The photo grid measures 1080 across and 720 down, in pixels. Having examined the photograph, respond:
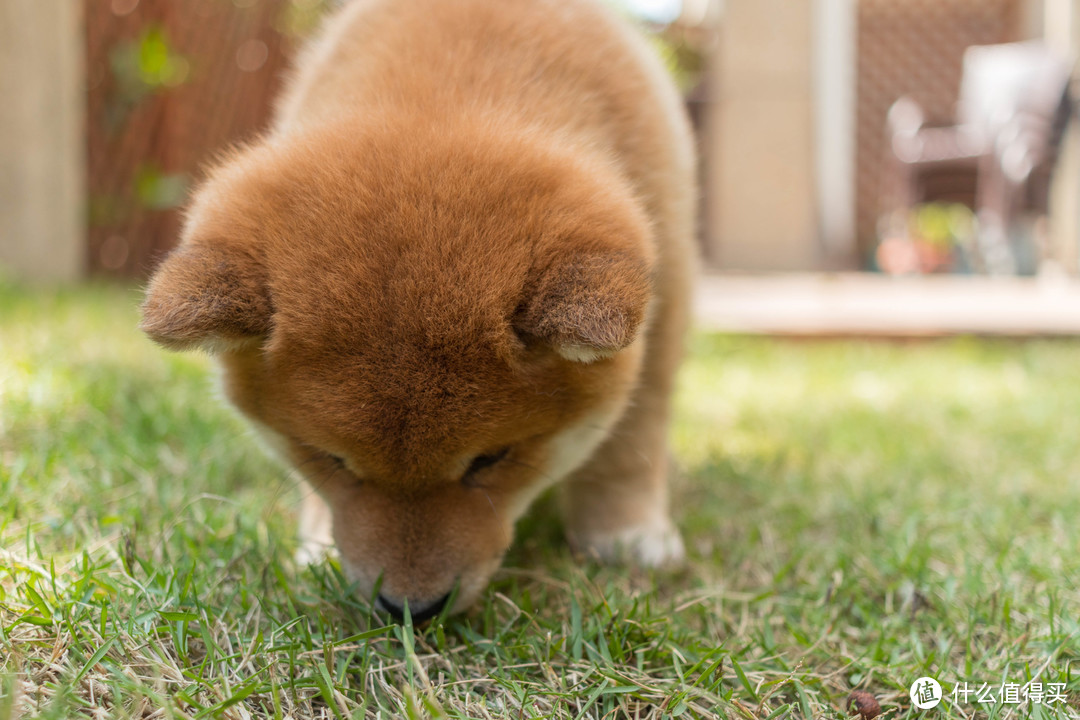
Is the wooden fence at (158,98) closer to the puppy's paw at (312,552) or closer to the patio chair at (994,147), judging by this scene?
the puppy's paw at (312,552)

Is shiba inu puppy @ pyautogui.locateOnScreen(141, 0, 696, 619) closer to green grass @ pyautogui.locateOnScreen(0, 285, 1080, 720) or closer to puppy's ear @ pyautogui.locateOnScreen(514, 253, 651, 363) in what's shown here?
puppy's ear @ pyautogui.locateOnScreen(514, 253, 651, 363)

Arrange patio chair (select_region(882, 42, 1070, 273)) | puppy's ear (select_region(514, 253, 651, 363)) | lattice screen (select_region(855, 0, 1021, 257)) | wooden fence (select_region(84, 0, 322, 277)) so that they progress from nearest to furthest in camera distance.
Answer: puppy's ear (select_region(514, 253, 651, 363)) < wooden fence (select_region(84, 0, 322, 277)) < patio chair (select_region(882, 42, 1070, 273)) < lattice screen (select_region(855, 0, 1021, 257))

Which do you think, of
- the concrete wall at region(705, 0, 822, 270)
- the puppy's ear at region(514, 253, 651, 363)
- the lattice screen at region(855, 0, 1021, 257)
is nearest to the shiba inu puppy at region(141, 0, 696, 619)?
the puppy's ear at region(514, 253, 651, 363)

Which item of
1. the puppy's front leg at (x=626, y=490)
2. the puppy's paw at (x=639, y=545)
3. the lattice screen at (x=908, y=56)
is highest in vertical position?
the lattice screen at (x=908, y=56)

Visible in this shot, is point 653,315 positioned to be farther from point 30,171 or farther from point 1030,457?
point 30,171

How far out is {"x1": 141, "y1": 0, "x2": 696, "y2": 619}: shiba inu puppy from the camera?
1617mm

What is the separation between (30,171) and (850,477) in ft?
22.3

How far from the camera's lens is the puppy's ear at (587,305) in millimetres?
1524

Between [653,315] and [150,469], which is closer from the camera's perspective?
[653,315]

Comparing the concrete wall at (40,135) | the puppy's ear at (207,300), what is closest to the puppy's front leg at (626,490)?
the puppy's ear at (207,300)

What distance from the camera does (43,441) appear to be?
268 cm

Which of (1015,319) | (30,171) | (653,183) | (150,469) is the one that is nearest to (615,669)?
(653,183)

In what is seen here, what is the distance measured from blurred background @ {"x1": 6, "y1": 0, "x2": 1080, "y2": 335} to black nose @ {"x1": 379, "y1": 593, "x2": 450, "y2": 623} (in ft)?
11.6

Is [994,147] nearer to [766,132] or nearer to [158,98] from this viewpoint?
[766,132]
